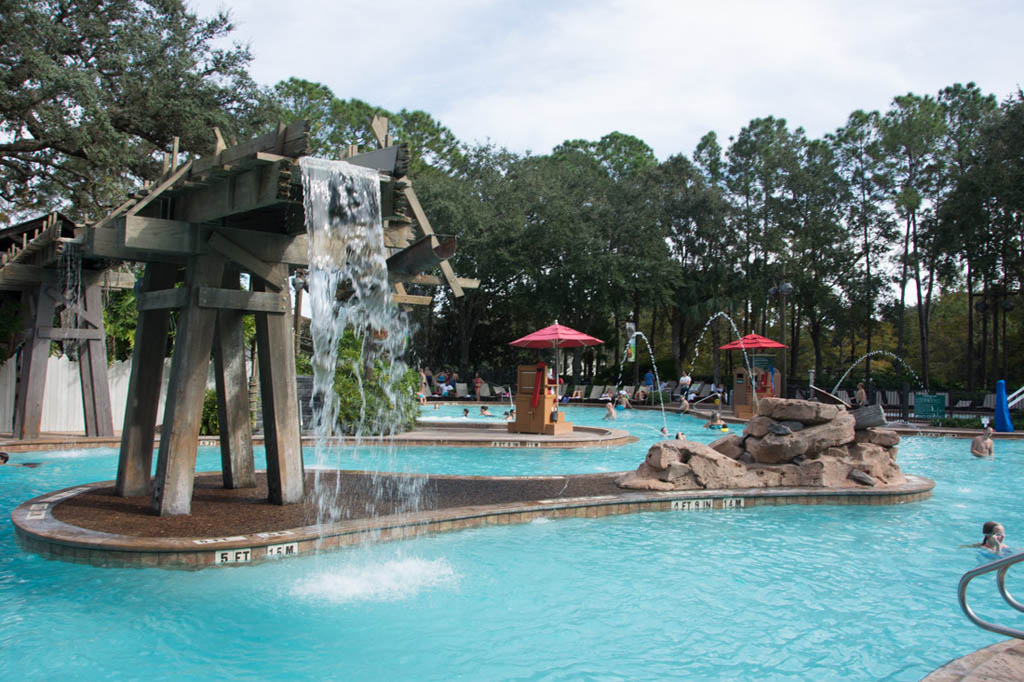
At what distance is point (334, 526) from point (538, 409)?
11.9 meters

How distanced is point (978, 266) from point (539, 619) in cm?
3229

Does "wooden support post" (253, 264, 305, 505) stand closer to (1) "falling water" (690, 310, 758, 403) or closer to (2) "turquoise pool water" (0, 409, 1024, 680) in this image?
(2) "turquoise pool water" (0, 409, 1024, 680)

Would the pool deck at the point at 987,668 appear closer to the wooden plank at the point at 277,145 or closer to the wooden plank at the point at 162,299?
the wooden plank at the point at 277,145

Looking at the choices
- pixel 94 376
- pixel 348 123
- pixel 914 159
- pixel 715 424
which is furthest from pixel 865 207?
pixel 94 376

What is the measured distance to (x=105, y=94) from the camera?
62.5 ft

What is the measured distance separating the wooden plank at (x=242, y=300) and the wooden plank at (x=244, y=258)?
174 mm

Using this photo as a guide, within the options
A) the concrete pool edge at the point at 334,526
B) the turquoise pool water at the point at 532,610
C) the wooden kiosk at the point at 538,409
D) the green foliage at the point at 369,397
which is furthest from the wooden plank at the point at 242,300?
the wooden kiosk at the point at 538,409

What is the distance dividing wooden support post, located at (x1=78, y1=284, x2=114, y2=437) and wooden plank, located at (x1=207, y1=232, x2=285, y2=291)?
357 inches

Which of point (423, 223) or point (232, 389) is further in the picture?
point (232, 389)

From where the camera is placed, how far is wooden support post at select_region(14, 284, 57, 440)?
1459 centimetres

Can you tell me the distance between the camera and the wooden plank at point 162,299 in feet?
25.6

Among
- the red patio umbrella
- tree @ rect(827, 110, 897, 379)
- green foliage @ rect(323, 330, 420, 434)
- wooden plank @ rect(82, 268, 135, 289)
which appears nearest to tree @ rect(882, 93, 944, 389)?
tree @ rect(827, 110, 897, 379)

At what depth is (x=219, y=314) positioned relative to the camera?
8.73 meters

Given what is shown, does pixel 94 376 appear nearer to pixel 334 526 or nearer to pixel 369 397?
pixel 369 397
